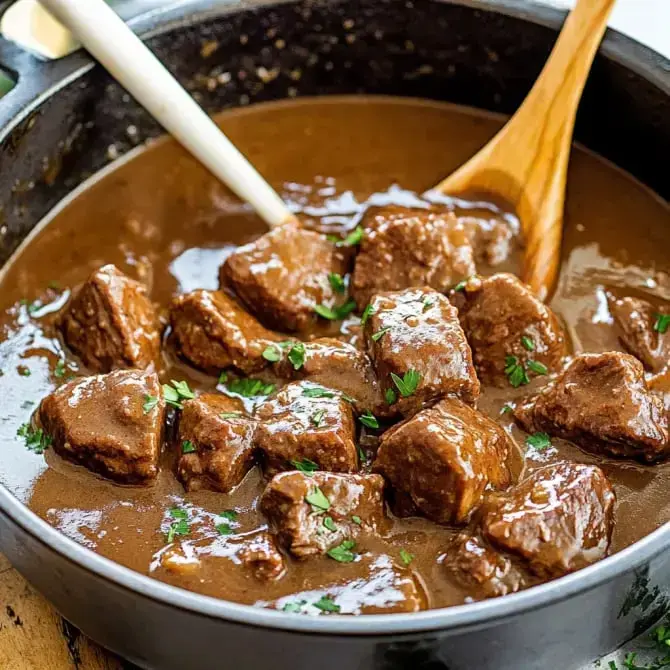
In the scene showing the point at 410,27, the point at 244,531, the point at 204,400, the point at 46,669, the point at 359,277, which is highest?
the point at 410,27

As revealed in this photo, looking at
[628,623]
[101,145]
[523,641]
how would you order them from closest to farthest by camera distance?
[523,641] → [628,623] → [101,145]

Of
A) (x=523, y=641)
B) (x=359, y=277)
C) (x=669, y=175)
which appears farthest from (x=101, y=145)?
(x=523, y=641)

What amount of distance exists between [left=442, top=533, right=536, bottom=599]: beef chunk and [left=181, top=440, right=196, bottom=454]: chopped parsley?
811 mm

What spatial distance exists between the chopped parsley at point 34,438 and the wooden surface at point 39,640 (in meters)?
0.41

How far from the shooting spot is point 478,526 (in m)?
2.85

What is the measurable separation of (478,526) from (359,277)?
108cm

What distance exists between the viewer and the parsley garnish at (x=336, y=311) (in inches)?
141

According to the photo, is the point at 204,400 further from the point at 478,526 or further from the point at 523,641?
the point at 523,641

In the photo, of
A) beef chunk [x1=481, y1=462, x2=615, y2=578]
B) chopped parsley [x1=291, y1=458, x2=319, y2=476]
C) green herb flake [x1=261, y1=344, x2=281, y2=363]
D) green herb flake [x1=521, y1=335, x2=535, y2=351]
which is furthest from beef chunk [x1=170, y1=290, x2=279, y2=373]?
beef chunk [x1=481, y1=462, x2=615, y2=578]

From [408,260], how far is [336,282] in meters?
0.26

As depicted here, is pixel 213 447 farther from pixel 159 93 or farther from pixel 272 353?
pixel 159 93

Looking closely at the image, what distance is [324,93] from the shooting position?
175 inches

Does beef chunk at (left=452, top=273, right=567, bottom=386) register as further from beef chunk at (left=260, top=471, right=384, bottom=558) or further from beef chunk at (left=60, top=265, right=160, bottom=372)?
beef chunk at (left=60, top=265, right=160, bottom=372)

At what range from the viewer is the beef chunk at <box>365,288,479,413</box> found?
3.04 m
